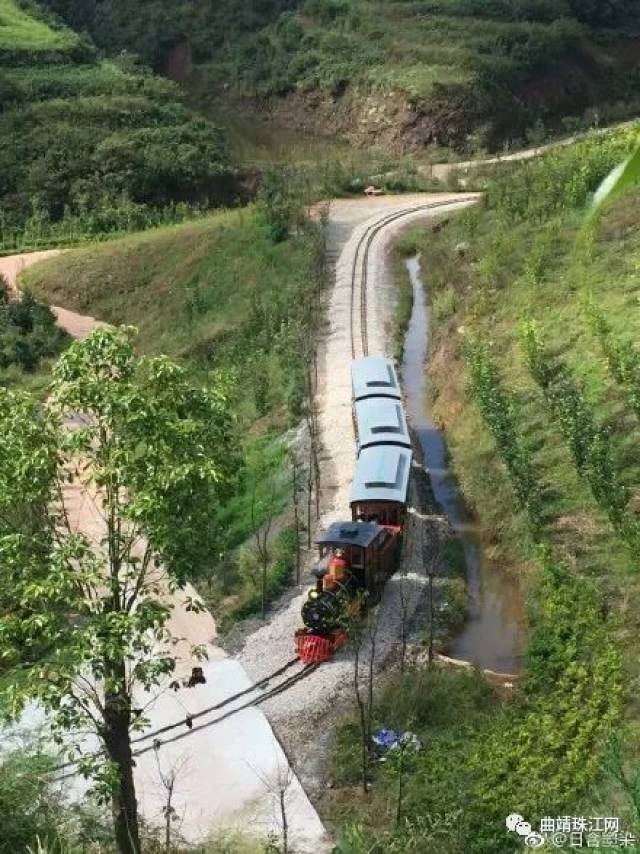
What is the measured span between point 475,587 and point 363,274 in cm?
1741

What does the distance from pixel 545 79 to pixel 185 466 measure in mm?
58066

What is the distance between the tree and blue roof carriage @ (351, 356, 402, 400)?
12.7 m

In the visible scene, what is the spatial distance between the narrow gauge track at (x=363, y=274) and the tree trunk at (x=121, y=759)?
18.7 meters

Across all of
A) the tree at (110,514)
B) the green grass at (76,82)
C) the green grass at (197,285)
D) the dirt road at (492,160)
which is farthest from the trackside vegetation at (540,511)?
the green grass at (76,82)

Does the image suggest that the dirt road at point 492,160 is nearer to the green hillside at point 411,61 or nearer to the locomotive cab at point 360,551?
the green hillside at point 411,61

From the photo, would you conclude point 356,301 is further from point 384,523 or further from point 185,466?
point 185,466

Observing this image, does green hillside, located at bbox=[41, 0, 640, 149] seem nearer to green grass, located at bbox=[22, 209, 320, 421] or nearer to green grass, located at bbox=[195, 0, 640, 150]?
green grass, located at bbox=[195, 0, 640, 150]

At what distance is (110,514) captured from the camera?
399 inches

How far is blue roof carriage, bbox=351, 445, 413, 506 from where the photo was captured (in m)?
18.6


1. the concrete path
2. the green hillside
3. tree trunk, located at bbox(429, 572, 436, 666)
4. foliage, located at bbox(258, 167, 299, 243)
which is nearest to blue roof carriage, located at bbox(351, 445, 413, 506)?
tree trunk, located at bbox(429, 572, 436, 666)

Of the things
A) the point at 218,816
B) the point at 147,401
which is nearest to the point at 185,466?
the point at 147,401

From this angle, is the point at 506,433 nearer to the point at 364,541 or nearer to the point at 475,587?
the point at 475,587

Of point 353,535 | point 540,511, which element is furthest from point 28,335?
point 540,511

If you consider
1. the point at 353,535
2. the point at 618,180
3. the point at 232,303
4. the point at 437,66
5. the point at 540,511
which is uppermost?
the point at 618,180
